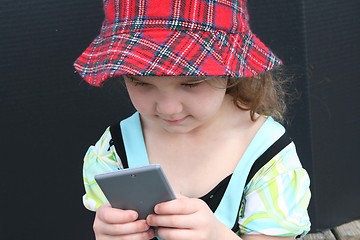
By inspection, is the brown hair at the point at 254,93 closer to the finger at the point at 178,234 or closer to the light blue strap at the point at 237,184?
the light blue strap at the point at 237,184

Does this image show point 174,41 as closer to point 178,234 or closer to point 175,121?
point 175,121

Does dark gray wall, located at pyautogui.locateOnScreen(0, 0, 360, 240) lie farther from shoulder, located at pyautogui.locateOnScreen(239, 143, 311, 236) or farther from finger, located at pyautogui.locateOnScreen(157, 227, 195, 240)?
finger, located at pyautogui.locateOnScreen(157, 227, 195, 240)

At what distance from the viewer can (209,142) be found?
134 cm

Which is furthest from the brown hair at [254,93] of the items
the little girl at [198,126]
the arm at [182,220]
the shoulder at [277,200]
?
the arm at [182,220]

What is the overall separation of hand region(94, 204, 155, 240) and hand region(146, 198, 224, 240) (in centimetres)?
2

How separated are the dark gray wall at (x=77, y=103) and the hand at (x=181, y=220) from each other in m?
0.70

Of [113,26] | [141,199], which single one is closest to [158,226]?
[141,199]

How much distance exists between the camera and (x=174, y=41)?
107 centimetres

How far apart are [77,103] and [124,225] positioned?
68cm

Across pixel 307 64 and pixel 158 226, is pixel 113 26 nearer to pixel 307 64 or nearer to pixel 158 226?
pixel 158 226

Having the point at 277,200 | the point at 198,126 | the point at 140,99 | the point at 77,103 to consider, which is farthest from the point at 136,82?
the point at 77,103

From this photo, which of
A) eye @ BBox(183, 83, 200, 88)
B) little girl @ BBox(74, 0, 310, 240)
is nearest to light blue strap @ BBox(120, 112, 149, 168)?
little girl @ BBox(74, 0, 310, 240)

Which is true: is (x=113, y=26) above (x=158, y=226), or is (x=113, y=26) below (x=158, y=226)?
above

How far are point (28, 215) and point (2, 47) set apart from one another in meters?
0.49
